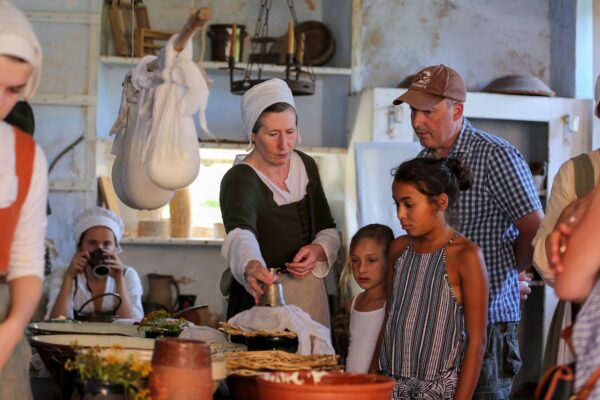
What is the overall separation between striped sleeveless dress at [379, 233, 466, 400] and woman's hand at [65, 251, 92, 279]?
7.53ft

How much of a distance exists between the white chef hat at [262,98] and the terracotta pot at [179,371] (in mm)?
1382

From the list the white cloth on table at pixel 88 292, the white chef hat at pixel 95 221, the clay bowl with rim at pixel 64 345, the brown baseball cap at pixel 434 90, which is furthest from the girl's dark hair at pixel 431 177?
the white chef hat at pixel 95 221

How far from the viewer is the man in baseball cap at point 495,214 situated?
10.1ft

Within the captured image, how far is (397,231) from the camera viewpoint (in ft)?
18.0

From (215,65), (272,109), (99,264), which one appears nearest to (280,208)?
(272,109)

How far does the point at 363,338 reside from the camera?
3.14m

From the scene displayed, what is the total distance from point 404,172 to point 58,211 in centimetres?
347

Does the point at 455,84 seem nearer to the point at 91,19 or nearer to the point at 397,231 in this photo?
the point at 397,231

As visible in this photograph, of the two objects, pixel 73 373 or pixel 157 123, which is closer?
pixel 73 373

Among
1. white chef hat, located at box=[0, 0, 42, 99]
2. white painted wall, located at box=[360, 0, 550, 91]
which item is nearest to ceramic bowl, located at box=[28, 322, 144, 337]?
white chef hat, located at box=[0, 0, 42, 99]

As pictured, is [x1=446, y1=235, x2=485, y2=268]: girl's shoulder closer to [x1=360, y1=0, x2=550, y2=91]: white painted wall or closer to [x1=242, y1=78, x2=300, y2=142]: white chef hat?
[x1=242, y1=78, x2=300, y2=142]: white chef hat

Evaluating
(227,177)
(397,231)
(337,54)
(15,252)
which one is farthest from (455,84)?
(337,54)

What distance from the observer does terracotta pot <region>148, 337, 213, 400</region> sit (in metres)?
1.85

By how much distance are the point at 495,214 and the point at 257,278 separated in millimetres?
830
